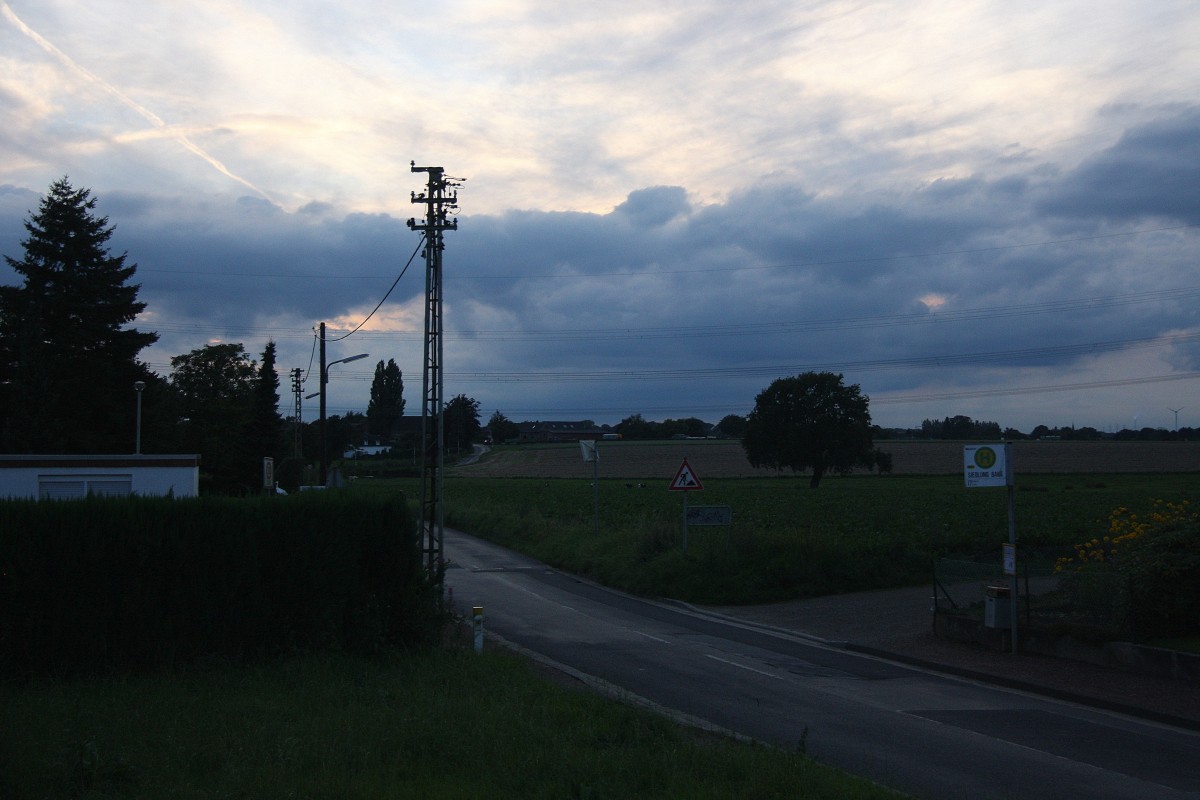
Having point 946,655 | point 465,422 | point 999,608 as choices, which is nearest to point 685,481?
point 946,655

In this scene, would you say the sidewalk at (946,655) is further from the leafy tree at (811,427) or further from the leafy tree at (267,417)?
the leafy tree at (811,427)

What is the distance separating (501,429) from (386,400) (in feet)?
87.0

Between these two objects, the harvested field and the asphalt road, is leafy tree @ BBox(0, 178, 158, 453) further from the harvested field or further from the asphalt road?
the harvested field

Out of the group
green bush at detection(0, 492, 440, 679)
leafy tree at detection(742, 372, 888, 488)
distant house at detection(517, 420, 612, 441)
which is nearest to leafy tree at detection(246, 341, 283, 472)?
leafy tree at detection(742, 372, 888, 488)

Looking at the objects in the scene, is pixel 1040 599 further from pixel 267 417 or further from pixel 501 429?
pixel 501 429

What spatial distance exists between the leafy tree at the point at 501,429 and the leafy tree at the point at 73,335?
9953cm

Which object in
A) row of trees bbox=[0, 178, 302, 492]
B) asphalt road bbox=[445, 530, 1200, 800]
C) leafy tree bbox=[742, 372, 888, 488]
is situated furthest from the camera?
leafy tree bbox=[742, 372, 888, 488]

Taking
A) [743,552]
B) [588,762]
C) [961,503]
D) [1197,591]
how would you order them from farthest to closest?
[961,503]
[743,552]
[1197,591]
[588,762]

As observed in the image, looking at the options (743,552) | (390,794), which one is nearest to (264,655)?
(390,794)

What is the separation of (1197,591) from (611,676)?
8899mm

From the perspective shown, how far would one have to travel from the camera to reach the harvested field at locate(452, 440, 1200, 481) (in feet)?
270

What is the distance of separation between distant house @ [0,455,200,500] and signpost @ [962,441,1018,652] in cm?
1458

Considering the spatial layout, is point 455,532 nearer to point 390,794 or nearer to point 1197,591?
point 1197,591

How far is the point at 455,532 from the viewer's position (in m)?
48.5
